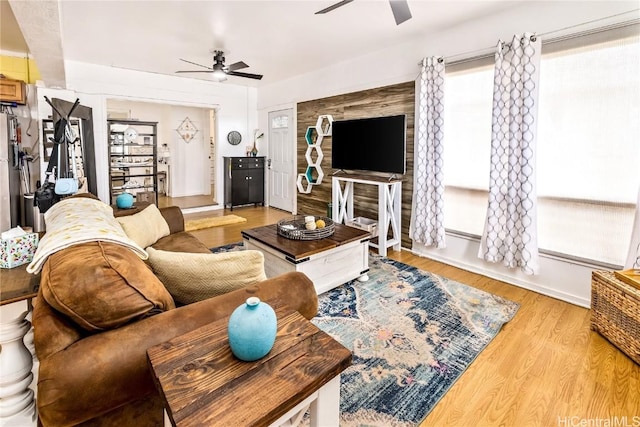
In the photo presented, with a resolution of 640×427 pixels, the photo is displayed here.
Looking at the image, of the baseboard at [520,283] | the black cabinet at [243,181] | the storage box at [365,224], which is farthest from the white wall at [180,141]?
the baseboard at [520,283]

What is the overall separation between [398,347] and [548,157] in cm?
208

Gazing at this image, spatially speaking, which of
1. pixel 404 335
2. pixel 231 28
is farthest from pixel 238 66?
pixel 404 335

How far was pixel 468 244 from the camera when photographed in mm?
3477

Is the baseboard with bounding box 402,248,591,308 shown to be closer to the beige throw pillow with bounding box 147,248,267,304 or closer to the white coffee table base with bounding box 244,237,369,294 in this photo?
the white coffee table base with bounding box 244,237,369,294

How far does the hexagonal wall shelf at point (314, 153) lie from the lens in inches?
204

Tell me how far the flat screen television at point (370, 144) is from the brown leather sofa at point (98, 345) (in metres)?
3.20

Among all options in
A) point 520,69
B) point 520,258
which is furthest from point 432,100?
point 520,258

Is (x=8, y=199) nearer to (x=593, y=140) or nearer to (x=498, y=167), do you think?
(x=498, y=167)

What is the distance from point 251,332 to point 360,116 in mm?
4078

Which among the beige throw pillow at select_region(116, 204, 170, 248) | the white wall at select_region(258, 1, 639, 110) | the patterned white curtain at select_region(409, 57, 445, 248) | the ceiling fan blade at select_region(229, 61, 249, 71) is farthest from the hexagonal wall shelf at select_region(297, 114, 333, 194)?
the beige throw pillow at select_region(116, 204, 170, 248)

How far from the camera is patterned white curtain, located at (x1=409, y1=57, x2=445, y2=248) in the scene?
3459mm

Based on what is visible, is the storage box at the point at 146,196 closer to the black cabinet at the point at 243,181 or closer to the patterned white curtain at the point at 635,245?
the black cabinet at the point at 243,181

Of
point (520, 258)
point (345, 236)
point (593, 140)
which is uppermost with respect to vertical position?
point (593, 140)

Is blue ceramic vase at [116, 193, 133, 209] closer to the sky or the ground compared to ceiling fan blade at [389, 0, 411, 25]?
closer to the ground
